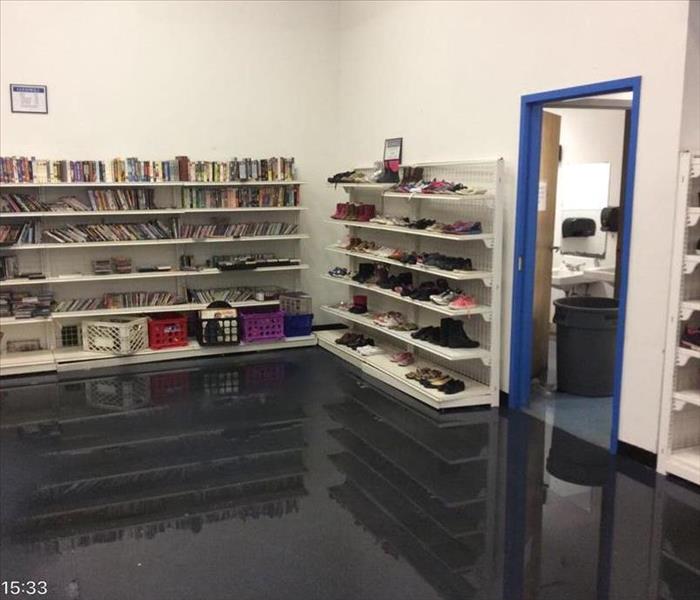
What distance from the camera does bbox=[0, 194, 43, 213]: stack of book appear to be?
6.20 m

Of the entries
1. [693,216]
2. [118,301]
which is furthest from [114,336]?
[693,216]

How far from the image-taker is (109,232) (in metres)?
6.59

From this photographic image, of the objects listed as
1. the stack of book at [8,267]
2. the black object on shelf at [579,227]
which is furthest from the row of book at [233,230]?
the black object on shelf at [579,227]

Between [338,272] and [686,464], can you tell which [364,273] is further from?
[686,464]

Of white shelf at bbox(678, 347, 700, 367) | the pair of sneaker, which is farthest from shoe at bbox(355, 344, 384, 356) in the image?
white shelf at bbox(678, 347, 700, 367)

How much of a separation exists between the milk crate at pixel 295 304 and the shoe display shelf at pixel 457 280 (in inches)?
31.0

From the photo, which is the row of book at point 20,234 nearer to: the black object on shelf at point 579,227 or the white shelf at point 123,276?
the white shelf at point 123,276

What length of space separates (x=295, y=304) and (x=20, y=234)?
110 inches

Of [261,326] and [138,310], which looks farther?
[261,326]

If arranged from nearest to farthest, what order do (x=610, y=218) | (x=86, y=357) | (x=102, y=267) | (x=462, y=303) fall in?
(x=462, y=303)
(x=86, y=357)
(x=102, y=267)
(x=610, y=218)

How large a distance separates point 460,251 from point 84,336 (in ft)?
12.2

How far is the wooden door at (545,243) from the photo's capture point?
5641 mm

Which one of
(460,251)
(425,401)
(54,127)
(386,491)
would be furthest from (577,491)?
(54,127)

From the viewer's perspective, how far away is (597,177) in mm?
7258
